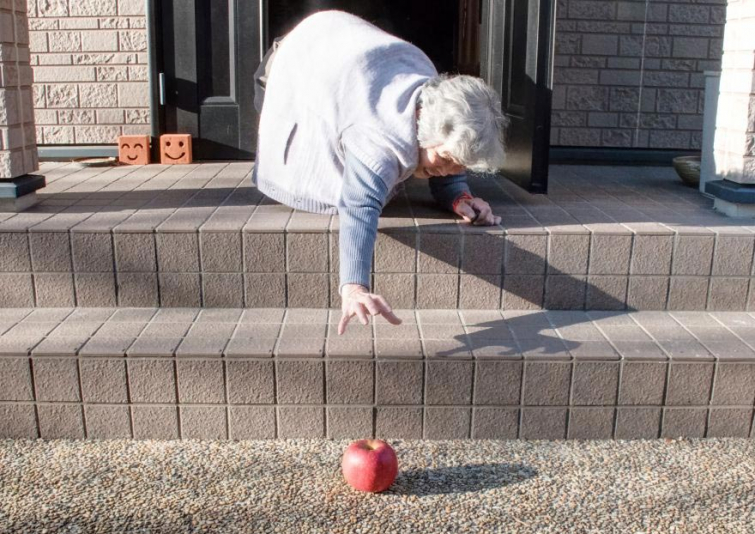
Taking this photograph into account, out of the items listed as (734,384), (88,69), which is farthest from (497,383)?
(88,69)

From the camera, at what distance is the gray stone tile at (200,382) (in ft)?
7.98

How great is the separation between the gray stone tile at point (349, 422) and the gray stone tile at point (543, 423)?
49 cm

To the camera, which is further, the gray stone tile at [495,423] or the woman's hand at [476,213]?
the woman's hand at [476,213]

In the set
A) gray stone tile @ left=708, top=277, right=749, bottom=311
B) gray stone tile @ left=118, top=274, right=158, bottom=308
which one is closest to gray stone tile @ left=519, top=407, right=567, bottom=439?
gray stone tile @ left=708, top=277, right=749, bottom=311

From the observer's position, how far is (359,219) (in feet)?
7.54

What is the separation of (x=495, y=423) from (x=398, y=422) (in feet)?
1.01

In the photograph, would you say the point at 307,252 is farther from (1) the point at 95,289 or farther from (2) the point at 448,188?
(1) the point at 95,289

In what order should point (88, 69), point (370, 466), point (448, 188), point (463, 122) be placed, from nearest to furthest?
1. point (370, 466)
2. point (463, 122)
3. point (448, 188)
4. point (88, 69)

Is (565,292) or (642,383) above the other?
(565,292)

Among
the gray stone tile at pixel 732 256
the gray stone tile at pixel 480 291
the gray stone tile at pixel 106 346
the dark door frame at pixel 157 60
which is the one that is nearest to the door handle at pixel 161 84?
the dark door frame at pixel 157 60

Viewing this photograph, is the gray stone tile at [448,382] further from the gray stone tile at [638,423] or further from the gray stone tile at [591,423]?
the gray stone tile at [638,423]

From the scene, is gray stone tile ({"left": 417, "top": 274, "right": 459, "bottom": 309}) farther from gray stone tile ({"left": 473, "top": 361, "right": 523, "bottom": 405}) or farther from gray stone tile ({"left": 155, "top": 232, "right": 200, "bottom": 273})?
gray stone tile ({"left": 155, "top": 232, "right": 200, "bottom": 273})

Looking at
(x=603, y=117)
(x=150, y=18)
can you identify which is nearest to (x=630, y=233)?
(x=603, y=117)

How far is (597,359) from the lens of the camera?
2453 mm
